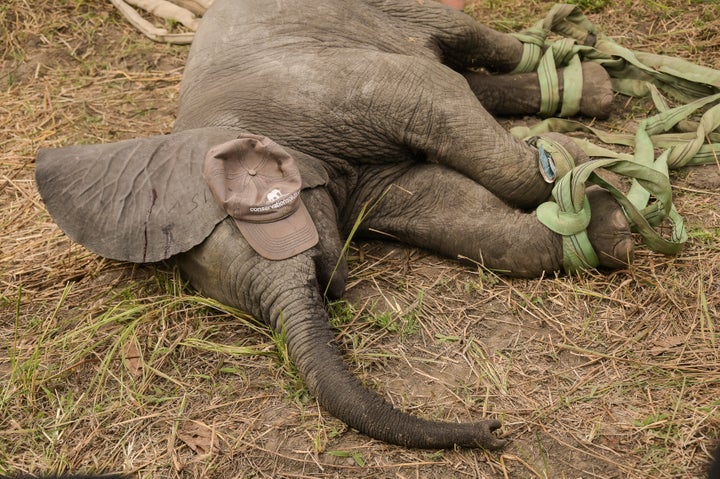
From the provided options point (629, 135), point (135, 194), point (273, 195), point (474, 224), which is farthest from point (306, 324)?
point (629, 135)

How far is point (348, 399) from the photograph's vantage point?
3.36m

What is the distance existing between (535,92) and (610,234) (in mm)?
1669

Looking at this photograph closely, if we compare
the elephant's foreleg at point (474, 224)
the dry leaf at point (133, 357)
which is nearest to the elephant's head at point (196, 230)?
the dry leaf at point (133, 357)

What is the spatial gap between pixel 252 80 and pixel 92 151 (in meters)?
0.87

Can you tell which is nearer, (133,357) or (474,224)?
(133,357)

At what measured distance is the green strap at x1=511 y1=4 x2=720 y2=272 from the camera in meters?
4.10

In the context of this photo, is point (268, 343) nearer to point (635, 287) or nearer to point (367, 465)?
point (367, 465)

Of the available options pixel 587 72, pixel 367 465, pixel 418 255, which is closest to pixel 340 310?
pixel 418 255

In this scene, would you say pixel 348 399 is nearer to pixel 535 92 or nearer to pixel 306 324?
pixel 306 324

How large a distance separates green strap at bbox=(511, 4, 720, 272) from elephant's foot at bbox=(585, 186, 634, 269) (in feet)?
0.15

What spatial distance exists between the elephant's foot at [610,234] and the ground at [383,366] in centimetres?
10

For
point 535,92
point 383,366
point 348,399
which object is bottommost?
point 383,366

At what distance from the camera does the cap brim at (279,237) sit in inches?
144

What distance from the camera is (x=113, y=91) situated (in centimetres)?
625
